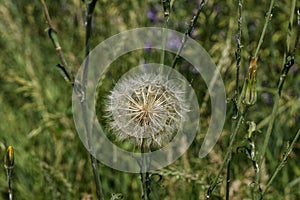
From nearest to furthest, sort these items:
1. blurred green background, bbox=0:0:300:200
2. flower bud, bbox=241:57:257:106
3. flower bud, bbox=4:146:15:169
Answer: flower bud, bbox=241:57:257:106
flower bud, bbox=4:146:15:169
blurred green background, bbox=0:0:300:200

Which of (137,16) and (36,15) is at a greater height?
(36,15)

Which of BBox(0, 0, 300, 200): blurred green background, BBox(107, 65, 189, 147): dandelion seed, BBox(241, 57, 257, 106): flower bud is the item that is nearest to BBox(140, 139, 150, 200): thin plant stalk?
BBox(107, 65, 189, 147): dandelion seed

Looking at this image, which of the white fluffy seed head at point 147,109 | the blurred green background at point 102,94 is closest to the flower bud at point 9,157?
the white fluffy seed head at point 147,109

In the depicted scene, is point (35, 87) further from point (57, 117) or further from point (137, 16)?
point (137, 16)

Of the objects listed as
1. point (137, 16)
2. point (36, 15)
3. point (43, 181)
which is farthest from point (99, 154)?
point (36, 15)

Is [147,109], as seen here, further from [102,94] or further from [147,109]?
[102,94]

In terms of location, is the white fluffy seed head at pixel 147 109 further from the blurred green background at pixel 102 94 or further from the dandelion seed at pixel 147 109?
the blurred green background at pixel 102 94

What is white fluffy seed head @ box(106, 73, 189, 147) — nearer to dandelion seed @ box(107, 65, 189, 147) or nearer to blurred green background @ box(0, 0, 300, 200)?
dandelion seed @ box(107, 65, 189, 147)
